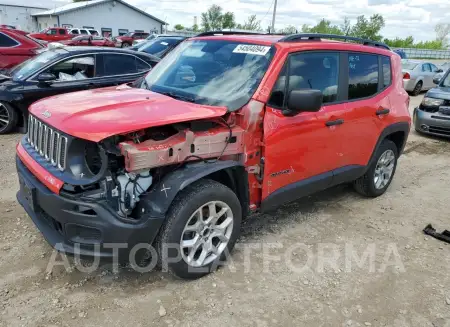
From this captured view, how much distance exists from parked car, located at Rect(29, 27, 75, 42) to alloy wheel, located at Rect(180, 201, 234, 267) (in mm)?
27097

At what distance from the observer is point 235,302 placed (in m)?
2.95

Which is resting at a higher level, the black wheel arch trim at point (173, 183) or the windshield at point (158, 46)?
the windshield at point (158, 46)

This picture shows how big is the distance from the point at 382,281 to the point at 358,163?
4.97ft

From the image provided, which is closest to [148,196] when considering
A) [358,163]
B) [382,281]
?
[382,281]

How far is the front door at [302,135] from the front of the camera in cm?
333

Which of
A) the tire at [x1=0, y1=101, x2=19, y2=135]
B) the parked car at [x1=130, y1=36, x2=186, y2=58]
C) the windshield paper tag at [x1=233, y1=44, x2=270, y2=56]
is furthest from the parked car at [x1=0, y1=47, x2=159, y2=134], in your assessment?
the parked car at [x1=130, y1=36, x2=186, y2=58]

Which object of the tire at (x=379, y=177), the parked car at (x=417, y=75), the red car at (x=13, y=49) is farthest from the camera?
the parked car at (x=417, y=75)

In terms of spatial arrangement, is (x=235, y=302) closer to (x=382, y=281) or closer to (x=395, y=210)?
(x=382, y=281)

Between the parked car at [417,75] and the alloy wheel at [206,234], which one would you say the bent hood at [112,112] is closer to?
the alloy wheel at [206,234]

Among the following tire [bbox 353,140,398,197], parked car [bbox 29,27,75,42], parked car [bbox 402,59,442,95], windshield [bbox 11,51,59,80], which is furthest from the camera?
parked car [bbox 29,27,75,42]

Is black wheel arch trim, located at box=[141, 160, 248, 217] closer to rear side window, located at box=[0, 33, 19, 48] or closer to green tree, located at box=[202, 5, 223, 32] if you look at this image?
rear side window, located at box=[0, 33, 19, 48]

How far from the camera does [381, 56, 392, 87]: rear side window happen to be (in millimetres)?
4583

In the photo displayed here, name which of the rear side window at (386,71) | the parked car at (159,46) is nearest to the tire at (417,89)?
the parked car at (159,46)

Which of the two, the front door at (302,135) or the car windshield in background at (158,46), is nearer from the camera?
the front door at (302,135)
